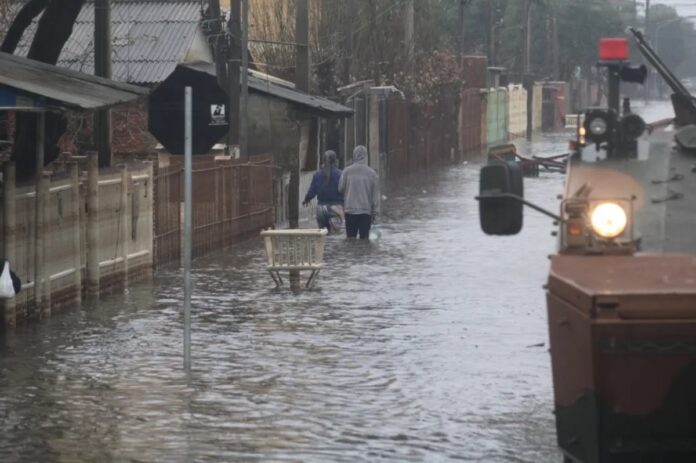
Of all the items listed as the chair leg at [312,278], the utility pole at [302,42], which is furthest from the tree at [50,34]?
the utility pole at [302,42]

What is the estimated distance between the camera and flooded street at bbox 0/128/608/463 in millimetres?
11555

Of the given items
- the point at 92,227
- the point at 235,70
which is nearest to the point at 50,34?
the point at 92,227

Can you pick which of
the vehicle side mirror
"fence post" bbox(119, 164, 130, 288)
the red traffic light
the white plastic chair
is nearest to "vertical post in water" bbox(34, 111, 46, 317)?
"fence post" bbox(119, 164, 130, 288)

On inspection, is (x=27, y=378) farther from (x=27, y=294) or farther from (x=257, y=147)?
(x=257, y=147)

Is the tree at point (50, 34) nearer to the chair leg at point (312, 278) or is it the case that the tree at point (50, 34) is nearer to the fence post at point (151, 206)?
the fence post at point (151, 206)

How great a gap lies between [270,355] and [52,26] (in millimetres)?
7849

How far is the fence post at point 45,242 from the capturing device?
18.3 metres

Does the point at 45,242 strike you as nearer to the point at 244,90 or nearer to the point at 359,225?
the point at 359,225

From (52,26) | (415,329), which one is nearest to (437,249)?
(52,26)

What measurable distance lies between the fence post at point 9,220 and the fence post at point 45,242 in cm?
76

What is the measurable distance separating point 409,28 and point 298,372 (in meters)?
40.8

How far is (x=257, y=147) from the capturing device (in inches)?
1425

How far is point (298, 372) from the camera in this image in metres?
14.7

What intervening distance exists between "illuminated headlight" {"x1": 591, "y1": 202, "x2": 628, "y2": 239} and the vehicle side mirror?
1.23ft
